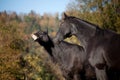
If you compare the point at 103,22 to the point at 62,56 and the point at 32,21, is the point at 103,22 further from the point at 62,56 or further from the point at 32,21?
the point at 32,21

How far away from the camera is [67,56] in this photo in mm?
10555

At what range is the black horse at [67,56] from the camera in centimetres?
1010

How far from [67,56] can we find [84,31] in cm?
283

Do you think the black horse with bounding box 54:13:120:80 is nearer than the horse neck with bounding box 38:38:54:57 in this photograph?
Yes

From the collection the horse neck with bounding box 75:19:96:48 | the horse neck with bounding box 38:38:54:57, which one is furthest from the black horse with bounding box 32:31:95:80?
the horse neck with bounding box 75:19:96:48

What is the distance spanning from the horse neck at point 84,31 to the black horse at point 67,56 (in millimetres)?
2087

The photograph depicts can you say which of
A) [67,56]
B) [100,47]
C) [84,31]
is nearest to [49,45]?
[67,56]

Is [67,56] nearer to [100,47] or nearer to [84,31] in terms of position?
Answer: [84,31]

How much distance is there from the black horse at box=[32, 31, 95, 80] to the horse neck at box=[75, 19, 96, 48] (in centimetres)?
209

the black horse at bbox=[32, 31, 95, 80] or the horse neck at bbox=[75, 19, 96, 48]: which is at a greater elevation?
the horse neck at bbox=[75, 19, 96, 48]

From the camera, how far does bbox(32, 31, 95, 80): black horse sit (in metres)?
10.1

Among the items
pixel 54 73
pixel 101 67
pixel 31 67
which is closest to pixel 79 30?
pixel 101 67

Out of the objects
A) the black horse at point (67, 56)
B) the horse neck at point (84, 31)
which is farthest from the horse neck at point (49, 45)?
the horse neck at point (84, 31)

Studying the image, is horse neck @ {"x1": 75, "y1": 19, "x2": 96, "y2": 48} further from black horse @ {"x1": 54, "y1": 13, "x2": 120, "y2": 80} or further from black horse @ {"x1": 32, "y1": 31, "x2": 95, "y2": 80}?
black horse @ {"x1": 32, "y1": 31, "x2": 95, "y2": 80}
